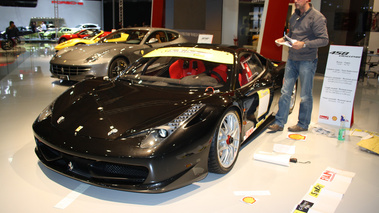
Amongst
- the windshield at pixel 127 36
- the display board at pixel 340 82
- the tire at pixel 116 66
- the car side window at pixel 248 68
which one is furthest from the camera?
the windshield at pixel 127 36

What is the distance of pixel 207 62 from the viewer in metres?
3.31

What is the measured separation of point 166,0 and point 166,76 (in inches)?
486

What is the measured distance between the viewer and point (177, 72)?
11.9 feet

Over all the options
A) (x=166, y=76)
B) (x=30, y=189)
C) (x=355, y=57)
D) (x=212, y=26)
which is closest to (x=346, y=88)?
(x=355, y=57)

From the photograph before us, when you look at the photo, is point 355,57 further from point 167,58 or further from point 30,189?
point 30,189

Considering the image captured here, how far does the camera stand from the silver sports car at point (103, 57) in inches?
245

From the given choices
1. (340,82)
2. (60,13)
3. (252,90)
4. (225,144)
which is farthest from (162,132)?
(60,13)

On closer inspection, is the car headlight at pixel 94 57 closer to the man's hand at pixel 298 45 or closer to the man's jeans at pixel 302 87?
the man's jeans at pixel 302 87

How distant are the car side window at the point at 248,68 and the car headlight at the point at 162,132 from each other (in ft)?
3.16

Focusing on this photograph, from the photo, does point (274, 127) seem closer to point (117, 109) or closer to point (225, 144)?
point (225, 144)

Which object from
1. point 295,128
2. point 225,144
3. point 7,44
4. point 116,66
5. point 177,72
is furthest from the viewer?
point 7,44

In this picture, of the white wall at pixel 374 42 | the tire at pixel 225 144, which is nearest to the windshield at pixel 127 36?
the tire at pixel 225 144

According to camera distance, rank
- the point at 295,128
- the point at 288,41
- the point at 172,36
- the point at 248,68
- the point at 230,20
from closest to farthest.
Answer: the point at 248,68
the point at 288,41
the point at 295,128
the point at 172,36
the point at 230,20

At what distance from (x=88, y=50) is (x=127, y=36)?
3.67 feet
